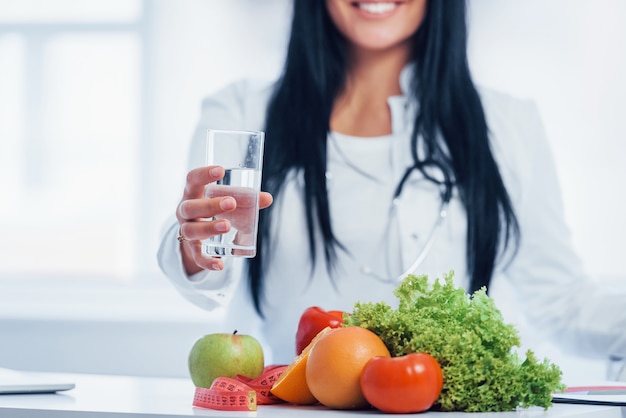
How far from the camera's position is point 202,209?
164cm

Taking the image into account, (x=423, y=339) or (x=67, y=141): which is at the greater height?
(x=67, y=141)

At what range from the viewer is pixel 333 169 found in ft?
9.66

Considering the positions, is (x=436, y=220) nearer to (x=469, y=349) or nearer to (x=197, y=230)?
(x=197, y=230)

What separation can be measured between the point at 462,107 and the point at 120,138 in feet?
4.49

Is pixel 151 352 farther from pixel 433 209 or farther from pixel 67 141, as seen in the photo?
pixel 433 209

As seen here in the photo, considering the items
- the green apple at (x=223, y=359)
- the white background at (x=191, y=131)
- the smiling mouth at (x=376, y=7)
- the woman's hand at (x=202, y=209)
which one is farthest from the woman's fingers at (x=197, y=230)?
the white background at (x=191, y=131)

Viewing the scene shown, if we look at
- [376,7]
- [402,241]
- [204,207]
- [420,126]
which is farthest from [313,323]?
[376,7]

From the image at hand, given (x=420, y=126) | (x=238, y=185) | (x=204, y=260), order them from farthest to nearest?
(x=420, y=126)
(x=204, y=260)
(x=238, y=185)

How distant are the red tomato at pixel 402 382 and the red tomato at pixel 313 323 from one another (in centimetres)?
25

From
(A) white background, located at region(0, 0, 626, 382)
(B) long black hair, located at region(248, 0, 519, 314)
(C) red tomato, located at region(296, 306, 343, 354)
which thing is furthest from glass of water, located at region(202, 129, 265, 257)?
(A) white background, located at region(0, 0, 626, 382)

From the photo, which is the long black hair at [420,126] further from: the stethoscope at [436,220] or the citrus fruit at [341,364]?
the citrus fruit at [341,364]

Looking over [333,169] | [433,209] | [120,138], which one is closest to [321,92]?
[333,169]

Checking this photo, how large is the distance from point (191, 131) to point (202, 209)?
2.06 metres

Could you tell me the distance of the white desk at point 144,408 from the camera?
1.30 m
